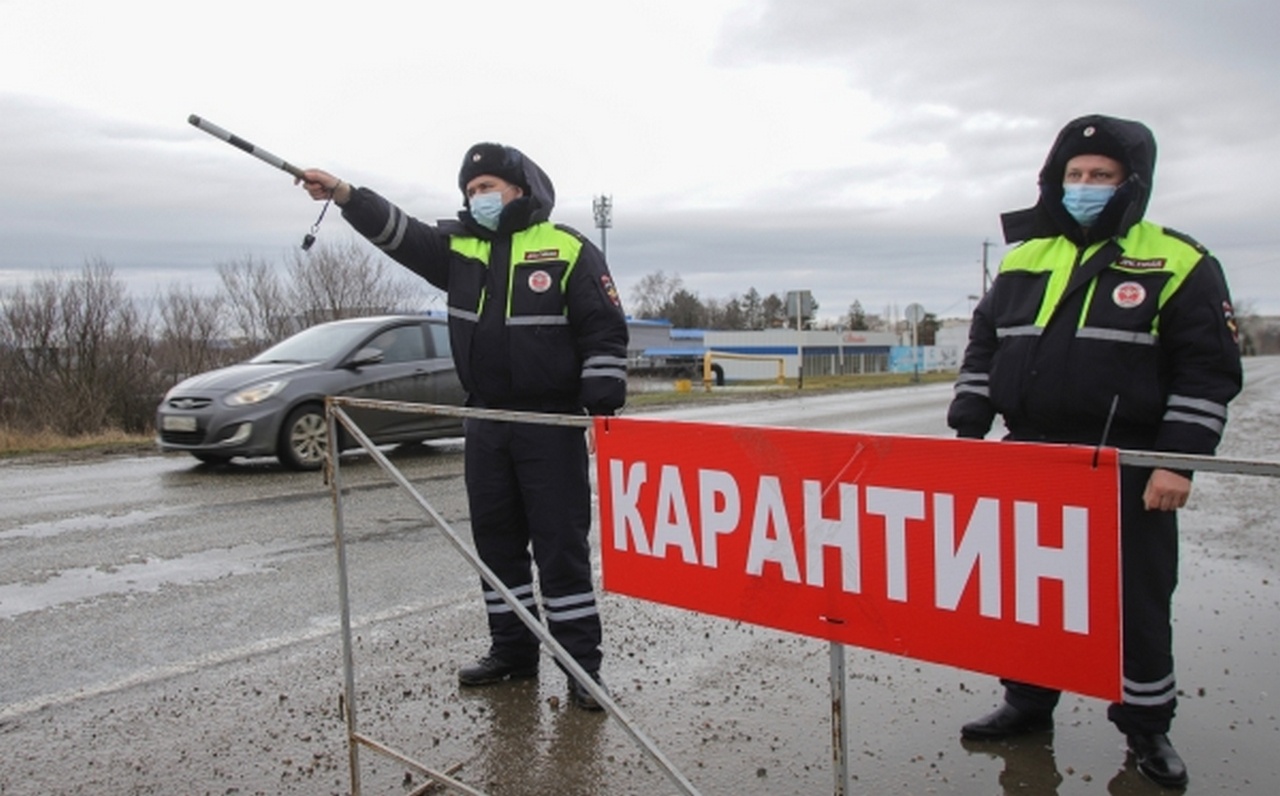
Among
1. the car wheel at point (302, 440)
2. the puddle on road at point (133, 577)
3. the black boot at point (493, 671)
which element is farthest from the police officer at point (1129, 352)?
the car wheel at point (302, 440)

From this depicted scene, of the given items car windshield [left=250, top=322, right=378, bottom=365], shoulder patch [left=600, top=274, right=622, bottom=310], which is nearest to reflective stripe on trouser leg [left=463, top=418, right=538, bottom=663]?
shoulder patch [left=600, top=274, right=622, bottom=310]

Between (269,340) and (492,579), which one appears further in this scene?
(269,340)

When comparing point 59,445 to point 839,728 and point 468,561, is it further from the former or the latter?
point 839,728

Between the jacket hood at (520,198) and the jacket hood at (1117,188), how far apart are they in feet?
5.65

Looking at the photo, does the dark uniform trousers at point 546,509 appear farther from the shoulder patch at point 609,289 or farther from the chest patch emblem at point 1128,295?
the chest patch emblem at point 1128,295

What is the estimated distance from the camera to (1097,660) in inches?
81.9

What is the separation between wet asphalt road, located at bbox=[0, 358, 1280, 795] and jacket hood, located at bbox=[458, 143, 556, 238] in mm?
1810

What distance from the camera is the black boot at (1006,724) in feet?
11.2

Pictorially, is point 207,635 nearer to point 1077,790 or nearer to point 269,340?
point 1077,790

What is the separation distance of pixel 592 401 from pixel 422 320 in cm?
760

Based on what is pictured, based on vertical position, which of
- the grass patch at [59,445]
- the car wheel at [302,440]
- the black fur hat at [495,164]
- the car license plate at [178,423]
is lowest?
the grass patch at [59,445]

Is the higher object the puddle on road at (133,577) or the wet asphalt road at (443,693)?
the puddle on road at (133,577)

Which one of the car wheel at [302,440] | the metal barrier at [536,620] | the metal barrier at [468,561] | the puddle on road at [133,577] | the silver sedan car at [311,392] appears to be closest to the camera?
the metal barrier at [536,620]

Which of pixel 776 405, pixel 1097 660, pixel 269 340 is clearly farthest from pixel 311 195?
pixel 269 340
